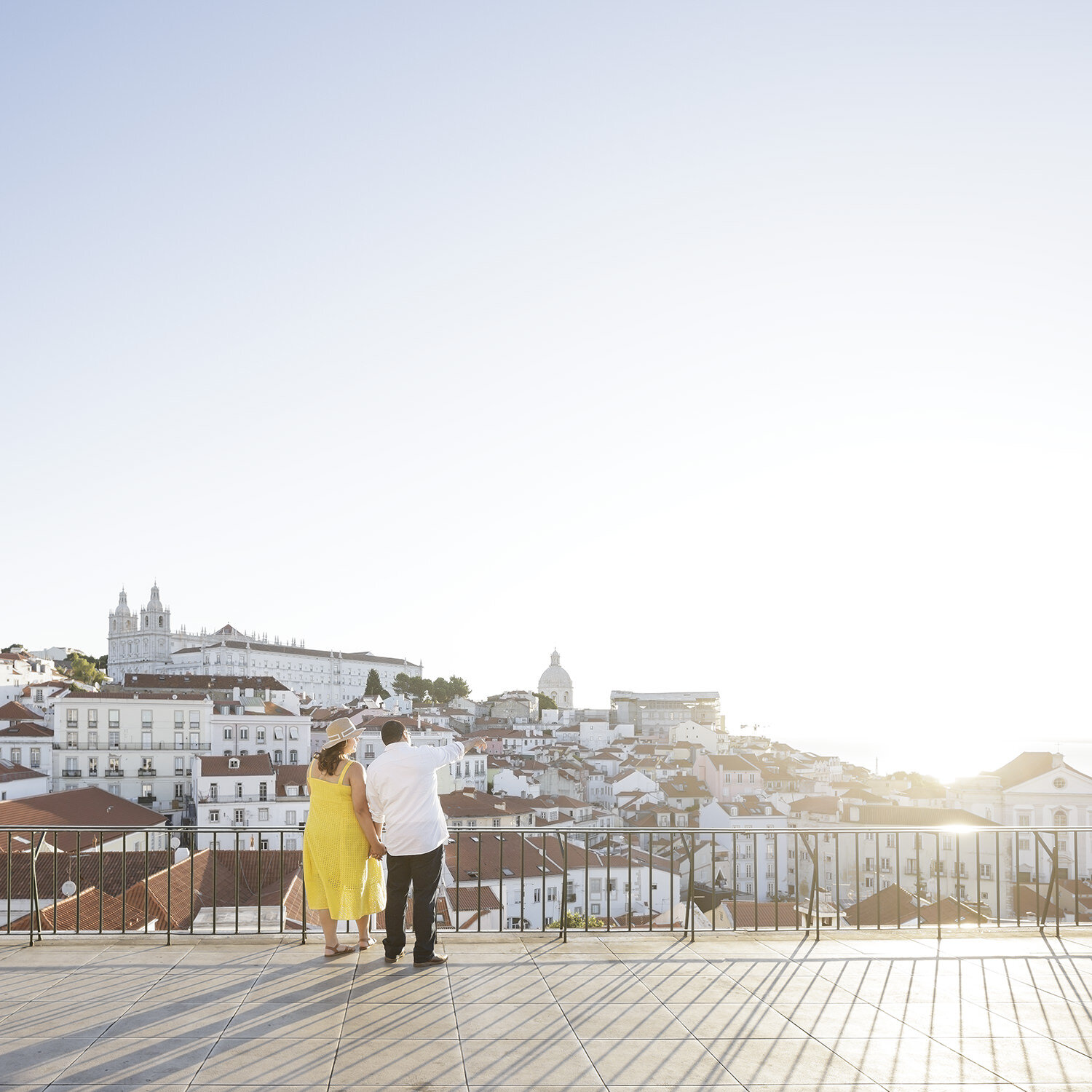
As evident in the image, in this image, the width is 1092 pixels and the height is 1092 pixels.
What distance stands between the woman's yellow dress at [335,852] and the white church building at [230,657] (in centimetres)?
15494

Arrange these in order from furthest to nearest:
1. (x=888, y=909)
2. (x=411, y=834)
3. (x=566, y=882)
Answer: (x=888, y=909) → (x=566, y=882) → (x=411, y=834)

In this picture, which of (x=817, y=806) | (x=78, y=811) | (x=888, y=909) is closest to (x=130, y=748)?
(x=78, y=811)

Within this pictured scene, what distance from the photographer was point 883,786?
8019cm

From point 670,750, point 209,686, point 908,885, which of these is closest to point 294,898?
point 908,885

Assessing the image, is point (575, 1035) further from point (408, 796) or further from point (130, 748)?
point (130, 748)

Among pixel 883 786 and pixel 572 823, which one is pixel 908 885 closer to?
pixel 572 823

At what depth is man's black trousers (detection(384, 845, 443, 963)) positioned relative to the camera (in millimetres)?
6895

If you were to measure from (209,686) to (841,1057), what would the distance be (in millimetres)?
86155

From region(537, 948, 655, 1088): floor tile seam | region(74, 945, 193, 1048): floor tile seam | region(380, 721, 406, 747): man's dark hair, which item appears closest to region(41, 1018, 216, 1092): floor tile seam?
region(74, 945, 193, 1048): floor tile seam

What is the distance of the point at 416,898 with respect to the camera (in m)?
6.92

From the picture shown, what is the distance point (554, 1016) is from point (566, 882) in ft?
39.6

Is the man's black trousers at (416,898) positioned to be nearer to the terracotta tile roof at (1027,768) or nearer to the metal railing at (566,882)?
the metal railing at (566,882)

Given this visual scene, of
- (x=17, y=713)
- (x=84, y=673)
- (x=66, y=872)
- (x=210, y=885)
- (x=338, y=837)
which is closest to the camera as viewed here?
(x=338, y=837)

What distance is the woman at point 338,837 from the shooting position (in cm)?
695
